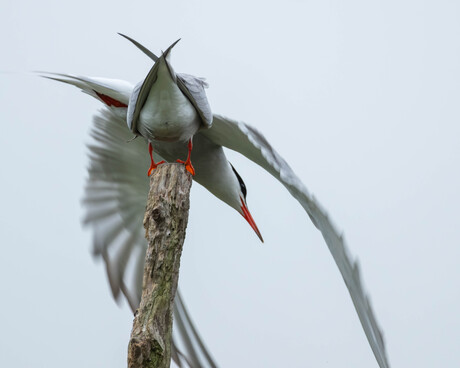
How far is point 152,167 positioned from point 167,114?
0.34 m

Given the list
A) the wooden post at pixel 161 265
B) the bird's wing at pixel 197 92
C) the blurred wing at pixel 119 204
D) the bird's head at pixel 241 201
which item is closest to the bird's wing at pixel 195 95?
the bird's wing at pixel 197 92

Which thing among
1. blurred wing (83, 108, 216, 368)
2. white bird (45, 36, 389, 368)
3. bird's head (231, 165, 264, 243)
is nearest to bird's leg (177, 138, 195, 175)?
white bird (45, 36, 389, 368)

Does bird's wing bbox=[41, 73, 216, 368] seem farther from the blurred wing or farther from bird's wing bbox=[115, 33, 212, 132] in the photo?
bird's wing bbox=[115, 33, 212, 132]

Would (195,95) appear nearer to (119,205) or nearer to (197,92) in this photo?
(197,92)

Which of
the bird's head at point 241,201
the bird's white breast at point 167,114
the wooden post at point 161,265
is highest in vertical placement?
the bird's white breast at point 167,114

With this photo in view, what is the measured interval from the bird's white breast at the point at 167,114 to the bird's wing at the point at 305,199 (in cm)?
22

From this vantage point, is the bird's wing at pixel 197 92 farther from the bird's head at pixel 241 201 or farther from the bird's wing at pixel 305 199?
the bird's head at pixel 241 201

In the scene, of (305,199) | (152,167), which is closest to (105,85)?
(152,167)

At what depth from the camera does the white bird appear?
2881 millimetres

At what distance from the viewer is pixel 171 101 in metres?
2.98

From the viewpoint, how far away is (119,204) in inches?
169

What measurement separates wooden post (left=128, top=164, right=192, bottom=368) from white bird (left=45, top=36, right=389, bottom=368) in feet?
0.85

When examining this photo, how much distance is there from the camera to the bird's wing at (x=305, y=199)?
8.91 feet

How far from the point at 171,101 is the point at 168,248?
0.59m
